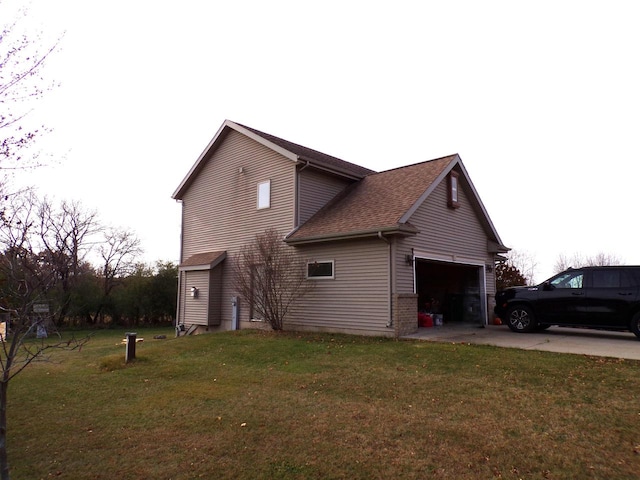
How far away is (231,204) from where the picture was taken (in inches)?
682

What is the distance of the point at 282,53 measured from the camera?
11.7 meters

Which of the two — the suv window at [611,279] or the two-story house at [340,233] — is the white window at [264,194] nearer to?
the two-story house at [340,233]

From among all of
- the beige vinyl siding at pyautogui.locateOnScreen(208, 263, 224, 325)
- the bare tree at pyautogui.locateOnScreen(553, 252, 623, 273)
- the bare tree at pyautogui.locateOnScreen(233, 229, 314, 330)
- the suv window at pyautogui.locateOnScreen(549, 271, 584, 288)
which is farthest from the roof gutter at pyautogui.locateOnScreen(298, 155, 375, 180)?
the bare tree at pyautogui.locateOnScreen(553, 252, 623, 273)

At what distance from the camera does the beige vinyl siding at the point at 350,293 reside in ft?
38.9

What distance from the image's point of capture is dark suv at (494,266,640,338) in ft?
33.9

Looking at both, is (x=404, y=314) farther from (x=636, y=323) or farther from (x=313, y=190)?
(x=313, y=190)

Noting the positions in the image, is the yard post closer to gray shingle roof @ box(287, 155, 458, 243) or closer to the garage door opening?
gray shingle roof @ box(287, 155, 458, 243)

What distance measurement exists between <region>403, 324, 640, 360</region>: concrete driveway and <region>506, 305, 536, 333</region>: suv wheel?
0.72 feet

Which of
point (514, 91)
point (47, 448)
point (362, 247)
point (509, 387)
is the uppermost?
point (514, 91)

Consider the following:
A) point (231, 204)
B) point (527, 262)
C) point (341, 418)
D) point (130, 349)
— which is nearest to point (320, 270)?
point (231, 204)

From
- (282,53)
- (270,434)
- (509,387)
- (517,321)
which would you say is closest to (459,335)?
(517,321)

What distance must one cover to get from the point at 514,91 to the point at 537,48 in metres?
1.64

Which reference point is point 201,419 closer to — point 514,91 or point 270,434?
point 270,434

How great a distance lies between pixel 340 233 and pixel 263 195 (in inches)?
186
